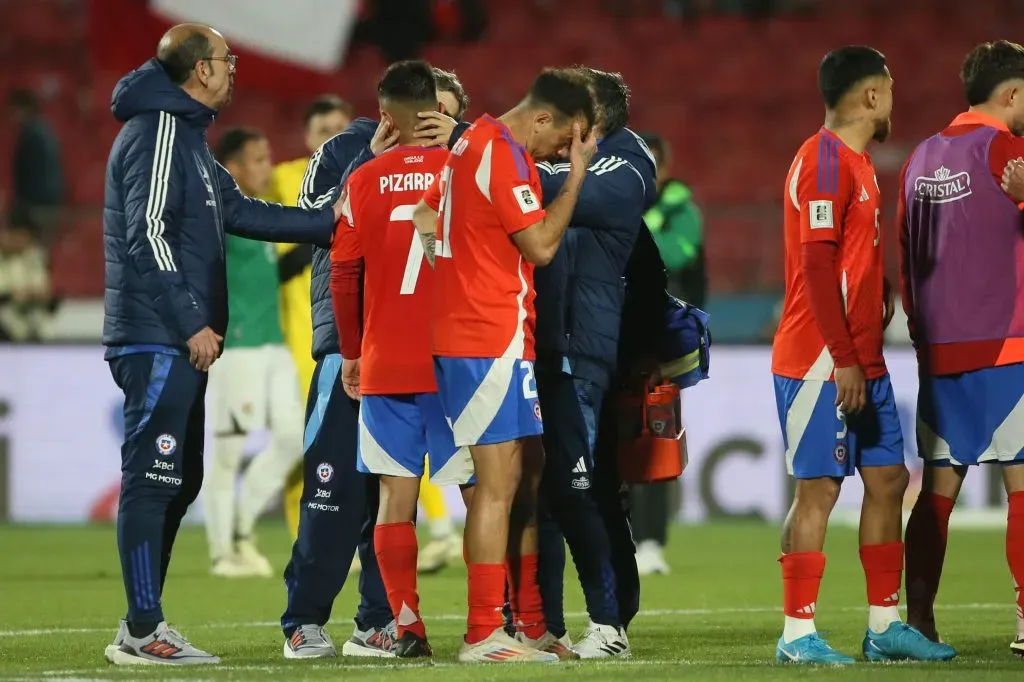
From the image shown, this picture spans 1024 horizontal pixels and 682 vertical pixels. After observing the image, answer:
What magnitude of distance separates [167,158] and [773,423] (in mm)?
8185

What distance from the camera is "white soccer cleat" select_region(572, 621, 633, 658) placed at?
6.33 m

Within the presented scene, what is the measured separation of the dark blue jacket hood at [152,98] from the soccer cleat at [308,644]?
1944mm

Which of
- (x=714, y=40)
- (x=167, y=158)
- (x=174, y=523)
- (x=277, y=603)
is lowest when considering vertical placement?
(x=277, y=603)

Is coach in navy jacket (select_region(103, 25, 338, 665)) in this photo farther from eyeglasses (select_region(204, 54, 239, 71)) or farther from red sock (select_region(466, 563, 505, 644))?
red sock (select_region(466, 563, 505, 644))

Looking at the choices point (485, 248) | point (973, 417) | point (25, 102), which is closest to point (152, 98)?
point (485, 248)

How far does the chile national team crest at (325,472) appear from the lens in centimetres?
663

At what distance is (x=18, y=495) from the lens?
13.7 m

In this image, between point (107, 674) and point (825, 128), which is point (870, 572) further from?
point (107, 674)

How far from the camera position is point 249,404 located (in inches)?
412

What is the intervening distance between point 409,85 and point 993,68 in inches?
86.5

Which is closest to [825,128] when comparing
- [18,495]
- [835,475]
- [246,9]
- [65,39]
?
[835,475]

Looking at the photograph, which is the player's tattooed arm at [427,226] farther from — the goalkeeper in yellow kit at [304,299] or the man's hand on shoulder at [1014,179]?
the goalkeeper in yellow kit at [304,299]

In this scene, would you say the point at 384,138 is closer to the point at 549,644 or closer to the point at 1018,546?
the point at 549,644

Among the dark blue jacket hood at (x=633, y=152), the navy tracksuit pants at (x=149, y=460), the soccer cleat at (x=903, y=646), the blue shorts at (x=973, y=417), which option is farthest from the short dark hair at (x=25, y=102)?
the soccer cleat at (x=903, y=646)
